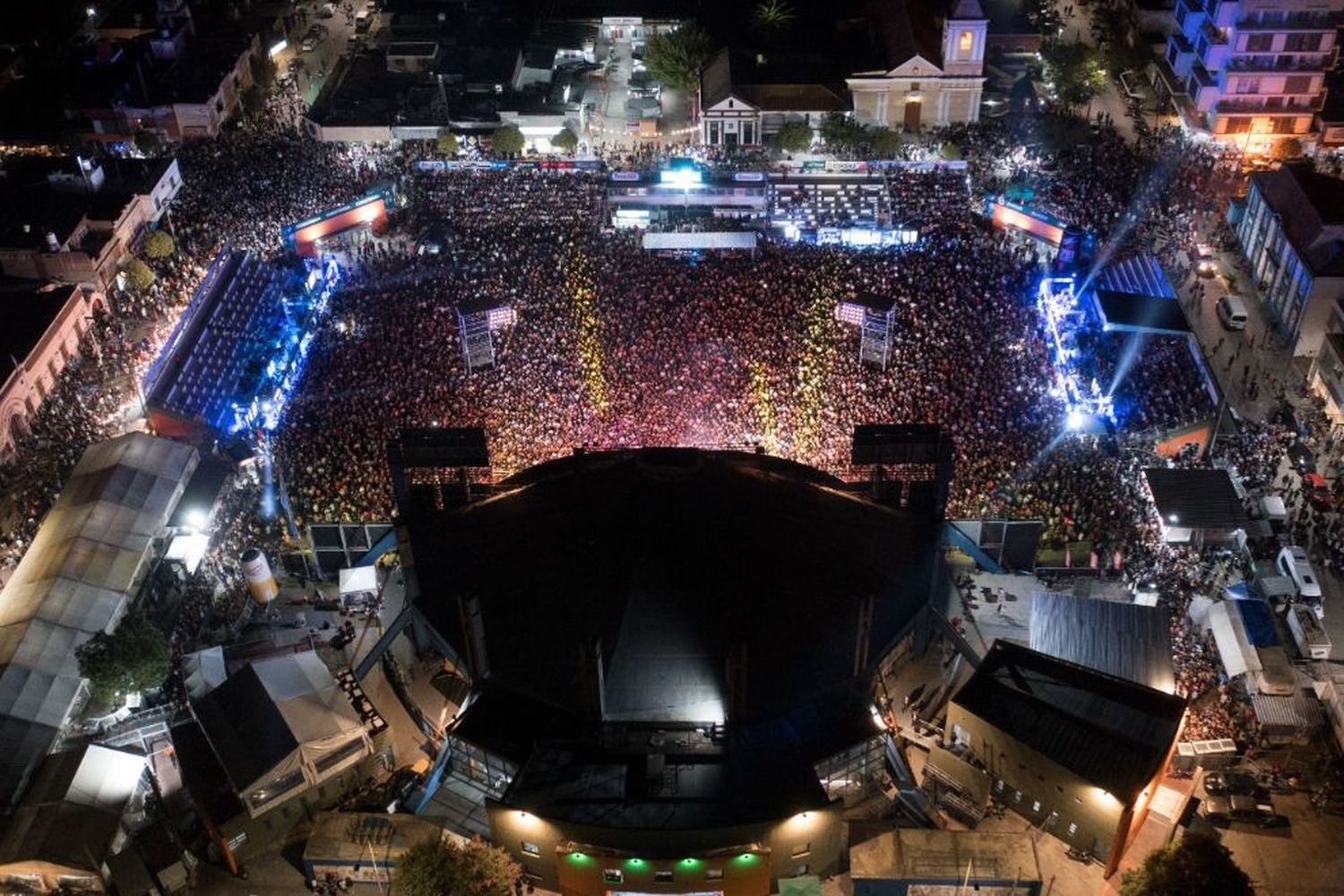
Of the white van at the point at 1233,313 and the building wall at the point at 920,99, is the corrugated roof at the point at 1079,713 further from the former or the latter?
the building wall at the point at 920,99

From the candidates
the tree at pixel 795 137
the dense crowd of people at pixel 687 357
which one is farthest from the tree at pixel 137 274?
the tree at pixel 795 137

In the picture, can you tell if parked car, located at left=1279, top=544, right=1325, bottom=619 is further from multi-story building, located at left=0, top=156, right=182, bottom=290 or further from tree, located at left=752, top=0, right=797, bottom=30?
multi-story building, located at left=0, top=156, right=182, bottom=290

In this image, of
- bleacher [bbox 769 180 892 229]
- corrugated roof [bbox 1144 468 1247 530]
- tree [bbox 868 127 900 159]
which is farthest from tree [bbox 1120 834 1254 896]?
tree [bbox 868 127 900 159]

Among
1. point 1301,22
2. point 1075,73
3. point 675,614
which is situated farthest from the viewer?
point 1075,73

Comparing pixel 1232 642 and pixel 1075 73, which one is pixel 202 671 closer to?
pixel 1232 642

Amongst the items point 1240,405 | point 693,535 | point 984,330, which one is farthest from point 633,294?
point 1240,405

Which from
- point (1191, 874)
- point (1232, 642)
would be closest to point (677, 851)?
point (1191, 874)
